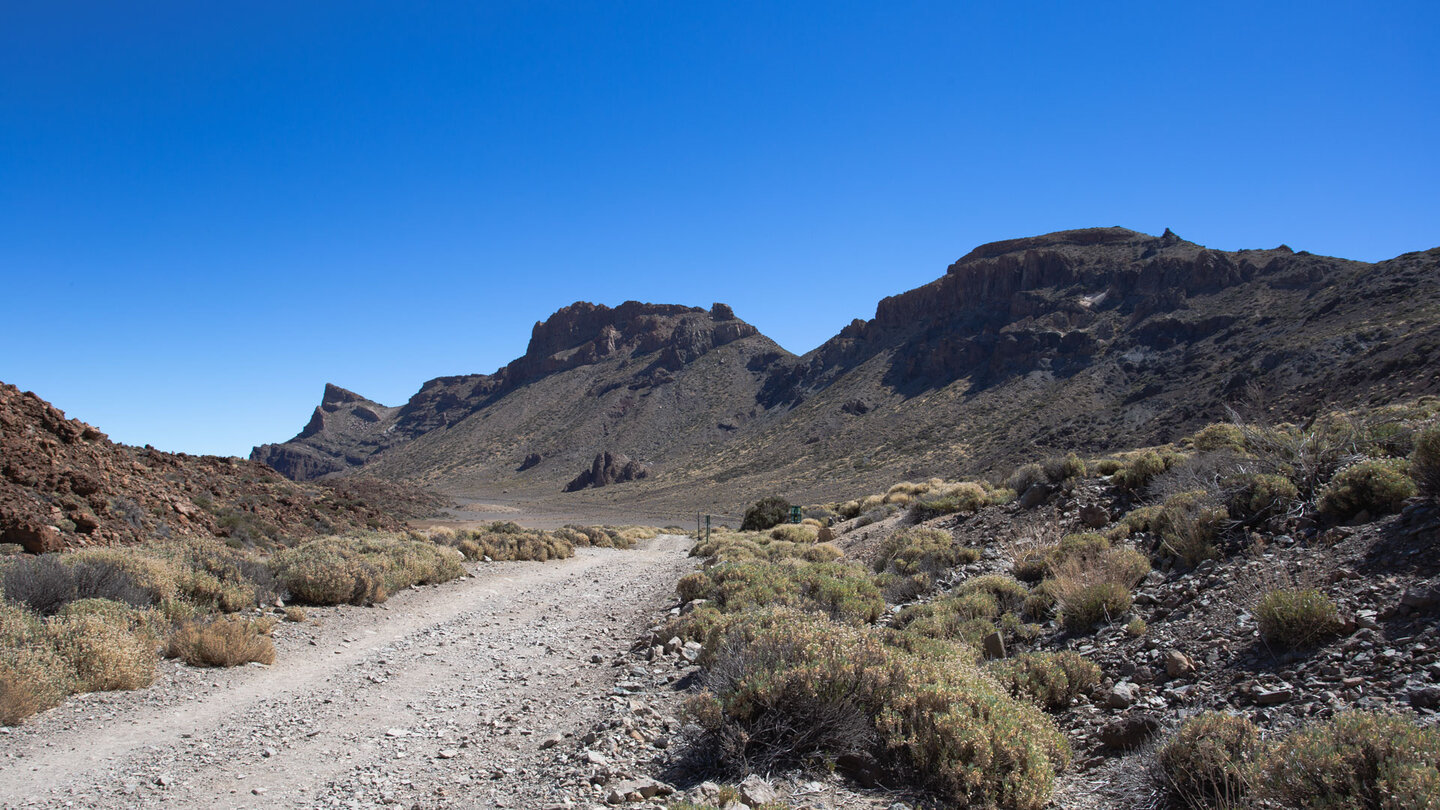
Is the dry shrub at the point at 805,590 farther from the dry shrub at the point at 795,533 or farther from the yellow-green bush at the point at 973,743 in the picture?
the dry shrub at the point at 795,533

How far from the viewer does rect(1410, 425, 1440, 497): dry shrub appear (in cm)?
595

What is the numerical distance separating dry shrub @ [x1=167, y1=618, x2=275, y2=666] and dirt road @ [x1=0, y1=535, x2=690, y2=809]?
0.53 feet

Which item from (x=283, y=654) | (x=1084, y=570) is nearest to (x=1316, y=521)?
(x=1084, y=570)

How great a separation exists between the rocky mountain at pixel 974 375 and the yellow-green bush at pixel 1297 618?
31847mm

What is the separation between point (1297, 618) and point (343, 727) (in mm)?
7554

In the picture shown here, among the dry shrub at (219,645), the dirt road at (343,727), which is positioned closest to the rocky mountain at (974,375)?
the dirt road at (343,727)

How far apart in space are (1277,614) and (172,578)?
11.9m

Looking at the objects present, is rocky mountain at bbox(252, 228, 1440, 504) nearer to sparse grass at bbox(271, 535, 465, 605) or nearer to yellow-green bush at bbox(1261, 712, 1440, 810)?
yellow-green bush at bbox(1261, 712, 1440, 810)

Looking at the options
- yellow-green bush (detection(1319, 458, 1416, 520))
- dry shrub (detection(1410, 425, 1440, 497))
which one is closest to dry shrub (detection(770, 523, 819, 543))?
yellow-green bush (detection(1319, 458, 1416, 520))

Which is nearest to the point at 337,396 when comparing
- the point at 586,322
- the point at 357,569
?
the point at 586,322

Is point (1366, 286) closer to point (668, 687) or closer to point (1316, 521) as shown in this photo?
point (1316, 521)

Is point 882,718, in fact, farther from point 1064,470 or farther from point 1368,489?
point 1064,470

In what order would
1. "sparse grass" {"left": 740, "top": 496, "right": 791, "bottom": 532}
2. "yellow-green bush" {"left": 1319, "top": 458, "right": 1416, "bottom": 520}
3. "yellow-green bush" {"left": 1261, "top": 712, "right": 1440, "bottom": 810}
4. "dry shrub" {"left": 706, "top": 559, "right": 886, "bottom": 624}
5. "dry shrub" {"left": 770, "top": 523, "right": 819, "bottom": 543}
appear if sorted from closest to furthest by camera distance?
"yellow-green bush" {"left": 1261, "top": 712, "right": 1440, "bottom": 810} < "yellow-green bush" {"left": 1319, "top": 458, "right": 1416, "bottom": 520} < "dry shrub" {"left": 706, "top": 559, "right": 886, "bottom": 624} < "dry shrub" {"left": 770, "top": 523, "right": 819, "bottom": 543} < "sparse grass" {"left": 740, "top": 496, "right": 791, "bottom": 532}

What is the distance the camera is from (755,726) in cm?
479
